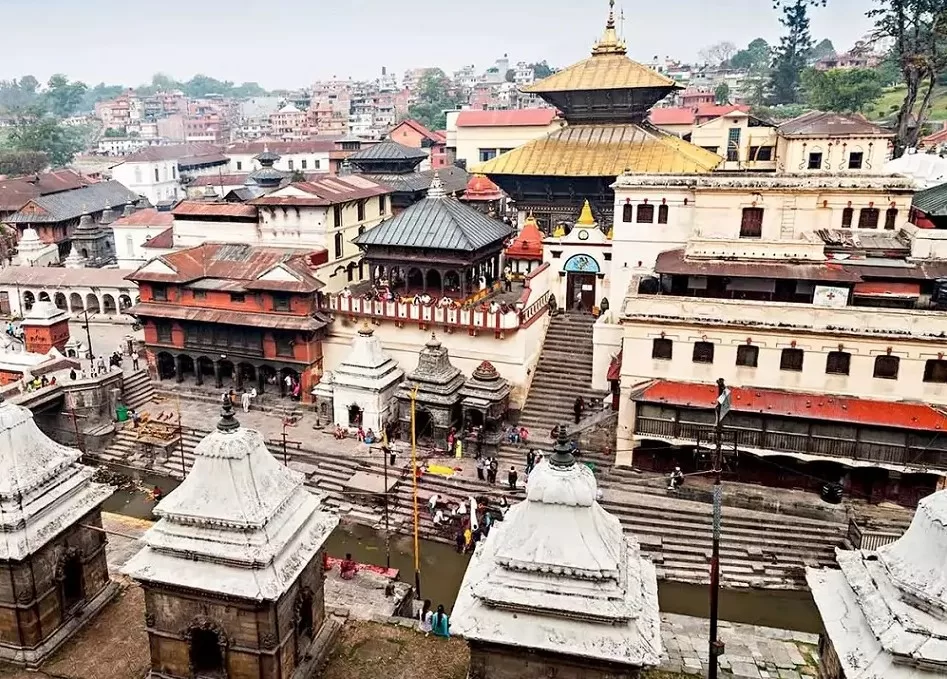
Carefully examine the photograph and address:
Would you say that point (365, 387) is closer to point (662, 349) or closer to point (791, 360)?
point (662, 349)

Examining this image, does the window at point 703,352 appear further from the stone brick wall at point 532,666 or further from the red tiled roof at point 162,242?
the red tiled roof at point 162,242

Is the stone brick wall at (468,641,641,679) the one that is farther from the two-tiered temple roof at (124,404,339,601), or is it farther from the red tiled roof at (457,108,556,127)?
the red tiled roof at (457,108,556,127)

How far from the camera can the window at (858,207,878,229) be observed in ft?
95.2

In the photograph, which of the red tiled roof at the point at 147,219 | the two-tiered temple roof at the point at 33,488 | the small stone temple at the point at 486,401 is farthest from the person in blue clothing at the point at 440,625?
the red tiled roof at the point at 147,219

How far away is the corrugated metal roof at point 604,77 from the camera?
120 ft

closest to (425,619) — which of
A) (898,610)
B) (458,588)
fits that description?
(458,588)

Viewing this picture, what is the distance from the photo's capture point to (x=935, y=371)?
2267 cm

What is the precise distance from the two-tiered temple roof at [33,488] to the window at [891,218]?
28766mm

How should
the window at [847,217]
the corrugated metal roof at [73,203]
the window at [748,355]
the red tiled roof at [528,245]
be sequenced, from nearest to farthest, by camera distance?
the window at [748,355], the window at [847,217], the red tiled roof at [528,245], the corrugated metal roof at [73,203]

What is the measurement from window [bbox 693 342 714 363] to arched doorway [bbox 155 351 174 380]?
24.4m

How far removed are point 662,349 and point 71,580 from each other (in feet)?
60.1

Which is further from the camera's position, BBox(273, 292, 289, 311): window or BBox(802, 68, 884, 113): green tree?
BBox(802, 68, 884, 113): green tree

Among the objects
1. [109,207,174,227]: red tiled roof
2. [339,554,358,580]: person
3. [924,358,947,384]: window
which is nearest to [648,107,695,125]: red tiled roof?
[109,207,174,227]: red tiled roof

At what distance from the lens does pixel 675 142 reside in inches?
1502
